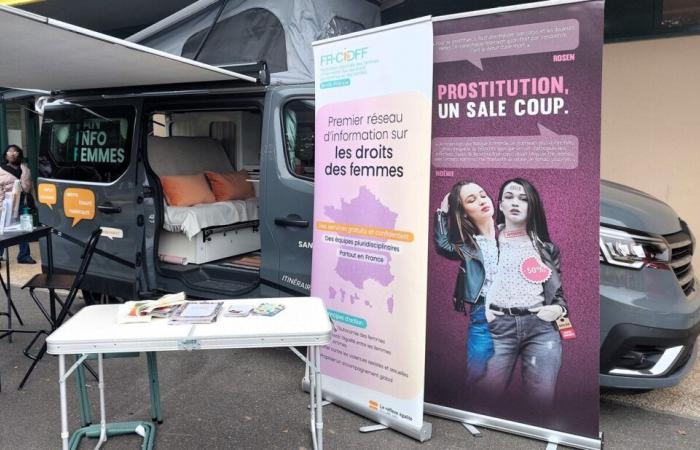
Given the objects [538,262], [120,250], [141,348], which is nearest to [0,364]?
[120,250]

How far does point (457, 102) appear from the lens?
9.86 ft

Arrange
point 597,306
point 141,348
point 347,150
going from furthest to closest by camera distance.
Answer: point 347,150
point 597,306
point 141,348

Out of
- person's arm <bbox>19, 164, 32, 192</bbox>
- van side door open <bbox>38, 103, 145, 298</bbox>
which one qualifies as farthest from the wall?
person's arm <bbox>19, 164, 32, 192</bbox>

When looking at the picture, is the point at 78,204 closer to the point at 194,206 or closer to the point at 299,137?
the point at 194,206

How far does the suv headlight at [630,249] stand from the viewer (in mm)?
3016

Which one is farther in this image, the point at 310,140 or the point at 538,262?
the point at 310,140

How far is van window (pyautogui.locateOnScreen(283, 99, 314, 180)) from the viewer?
3.88 meters

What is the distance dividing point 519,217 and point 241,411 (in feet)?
6.47

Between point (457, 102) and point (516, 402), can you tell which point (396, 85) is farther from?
point (516, 402)

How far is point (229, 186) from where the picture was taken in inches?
215

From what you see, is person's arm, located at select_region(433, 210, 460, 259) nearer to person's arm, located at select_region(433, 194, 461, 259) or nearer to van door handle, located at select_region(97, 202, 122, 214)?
person's arm, located at select_region(433, 194, 461, 259)

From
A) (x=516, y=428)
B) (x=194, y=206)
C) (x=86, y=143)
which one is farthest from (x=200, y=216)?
(x=516, y=428)

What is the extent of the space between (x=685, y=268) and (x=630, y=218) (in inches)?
22.0

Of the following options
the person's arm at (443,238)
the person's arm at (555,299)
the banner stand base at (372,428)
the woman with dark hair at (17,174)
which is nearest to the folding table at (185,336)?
the banner stand base at (372,428)
